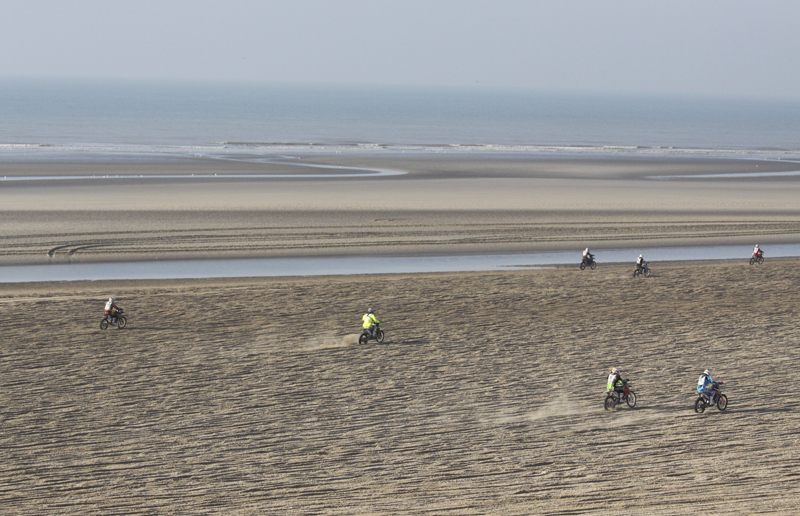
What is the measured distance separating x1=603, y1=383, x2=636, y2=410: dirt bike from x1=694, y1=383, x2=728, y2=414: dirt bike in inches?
48.9

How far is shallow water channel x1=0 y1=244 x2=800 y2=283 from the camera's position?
27031 mm

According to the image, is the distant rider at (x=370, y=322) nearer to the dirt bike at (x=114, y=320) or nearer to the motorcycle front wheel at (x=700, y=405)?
the dirt bike at (x=114, y=320)

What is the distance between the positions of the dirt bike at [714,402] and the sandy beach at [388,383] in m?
0.20

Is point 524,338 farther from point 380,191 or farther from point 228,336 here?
point 380,191

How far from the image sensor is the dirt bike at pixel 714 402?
48.2 feet

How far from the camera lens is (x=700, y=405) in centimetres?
1477

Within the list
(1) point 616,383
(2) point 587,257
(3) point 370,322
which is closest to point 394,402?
(3) point 370,322

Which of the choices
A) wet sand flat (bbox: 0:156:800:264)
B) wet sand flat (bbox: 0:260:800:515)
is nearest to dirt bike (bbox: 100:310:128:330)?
wet sand flat (bbox: 0:260:800:515)

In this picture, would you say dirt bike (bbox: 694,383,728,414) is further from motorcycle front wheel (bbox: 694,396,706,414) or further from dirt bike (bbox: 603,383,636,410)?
dirt bike (bbox: 603,383,636,410)

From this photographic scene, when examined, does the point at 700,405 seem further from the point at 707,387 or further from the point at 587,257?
the point at 587,257

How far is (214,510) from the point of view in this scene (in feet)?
36.1

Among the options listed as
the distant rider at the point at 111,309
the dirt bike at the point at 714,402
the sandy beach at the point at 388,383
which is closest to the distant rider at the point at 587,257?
the sandy beach at the point at 388,383

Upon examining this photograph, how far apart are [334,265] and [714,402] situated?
57.0 ft

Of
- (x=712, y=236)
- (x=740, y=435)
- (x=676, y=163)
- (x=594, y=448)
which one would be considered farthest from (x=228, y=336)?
(x=676, y=163)
